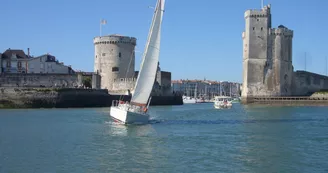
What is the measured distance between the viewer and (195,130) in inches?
826

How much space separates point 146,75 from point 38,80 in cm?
3081

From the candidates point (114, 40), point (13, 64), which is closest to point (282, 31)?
point (114, 40)

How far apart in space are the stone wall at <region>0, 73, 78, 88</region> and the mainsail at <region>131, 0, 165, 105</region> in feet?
98.2

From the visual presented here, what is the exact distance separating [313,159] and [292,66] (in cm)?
4650

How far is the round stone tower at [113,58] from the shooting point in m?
54.3

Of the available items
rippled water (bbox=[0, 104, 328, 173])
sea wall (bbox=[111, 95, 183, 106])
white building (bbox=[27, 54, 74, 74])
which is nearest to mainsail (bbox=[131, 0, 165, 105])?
rippled water (bbox=[0, 104, 328, 173])

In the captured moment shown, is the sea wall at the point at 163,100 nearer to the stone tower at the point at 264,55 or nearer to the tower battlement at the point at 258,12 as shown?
the stone tower at the point at 264,55

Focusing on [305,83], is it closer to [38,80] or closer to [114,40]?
[114,40]

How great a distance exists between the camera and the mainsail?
73.9ft

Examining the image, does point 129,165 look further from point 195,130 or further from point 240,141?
point 195,130

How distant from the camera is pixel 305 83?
58.7 meters

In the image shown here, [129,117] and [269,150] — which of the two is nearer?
[269,150]

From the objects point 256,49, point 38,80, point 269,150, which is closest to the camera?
point 269,150

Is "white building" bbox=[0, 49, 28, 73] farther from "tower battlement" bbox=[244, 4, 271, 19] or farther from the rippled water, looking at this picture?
the rippled water
